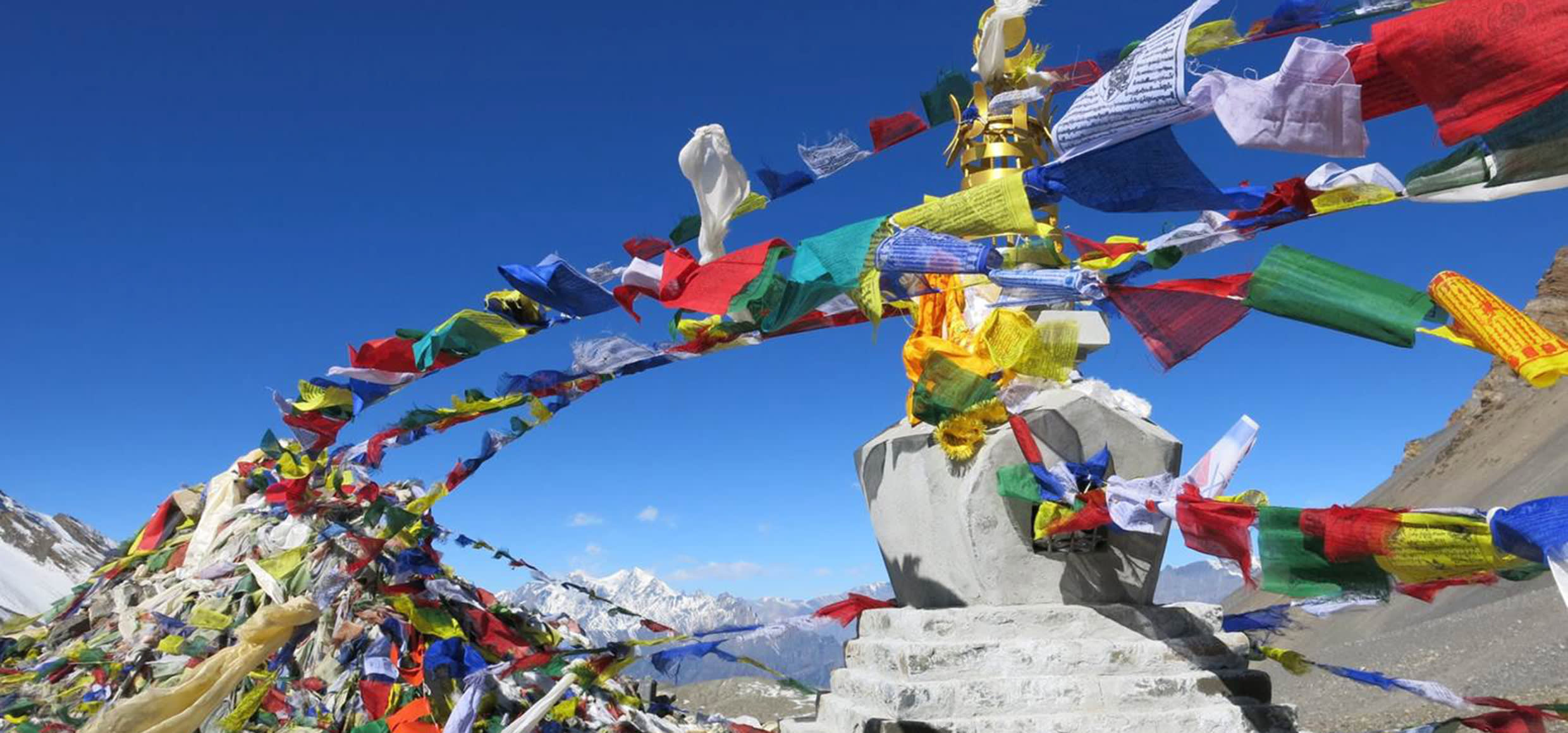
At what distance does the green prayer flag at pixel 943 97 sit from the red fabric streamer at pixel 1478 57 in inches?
103

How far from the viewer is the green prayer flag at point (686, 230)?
4.37 meters

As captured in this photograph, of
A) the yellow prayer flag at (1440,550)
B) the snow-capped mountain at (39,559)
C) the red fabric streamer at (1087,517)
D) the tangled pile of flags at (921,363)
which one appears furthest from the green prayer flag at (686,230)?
the snow-capped mountain at (39,559)

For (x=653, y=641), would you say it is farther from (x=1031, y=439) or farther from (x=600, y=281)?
(x=1031, y=439)

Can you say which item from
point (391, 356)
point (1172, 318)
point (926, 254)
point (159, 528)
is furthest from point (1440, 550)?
point (159, 528)

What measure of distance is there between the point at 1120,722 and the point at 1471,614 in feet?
77.5

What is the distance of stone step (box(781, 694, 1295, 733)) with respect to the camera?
4711mm

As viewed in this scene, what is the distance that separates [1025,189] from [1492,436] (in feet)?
192

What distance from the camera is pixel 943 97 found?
5199 mm

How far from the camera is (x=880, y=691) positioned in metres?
5.04

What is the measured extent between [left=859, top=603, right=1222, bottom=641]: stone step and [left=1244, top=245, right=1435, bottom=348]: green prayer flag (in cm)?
209

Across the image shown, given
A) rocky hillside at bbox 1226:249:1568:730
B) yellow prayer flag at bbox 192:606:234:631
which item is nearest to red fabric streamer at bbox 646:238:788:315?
yellow prayer flag at bbox 192:606:234:631

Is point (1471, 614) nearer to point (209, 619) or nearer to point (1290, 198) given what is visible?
point (1290, 198)

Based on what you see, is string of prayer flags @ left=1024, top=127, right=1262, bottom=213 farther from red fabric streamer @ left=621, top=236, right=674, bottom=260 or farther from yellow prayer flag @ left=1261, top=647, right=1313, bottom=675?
yellow prayer flag @ left=1261, top=647, right=1313, bottom=675

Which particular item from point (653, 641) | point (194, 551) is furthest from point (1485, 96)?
point (194, 551)
